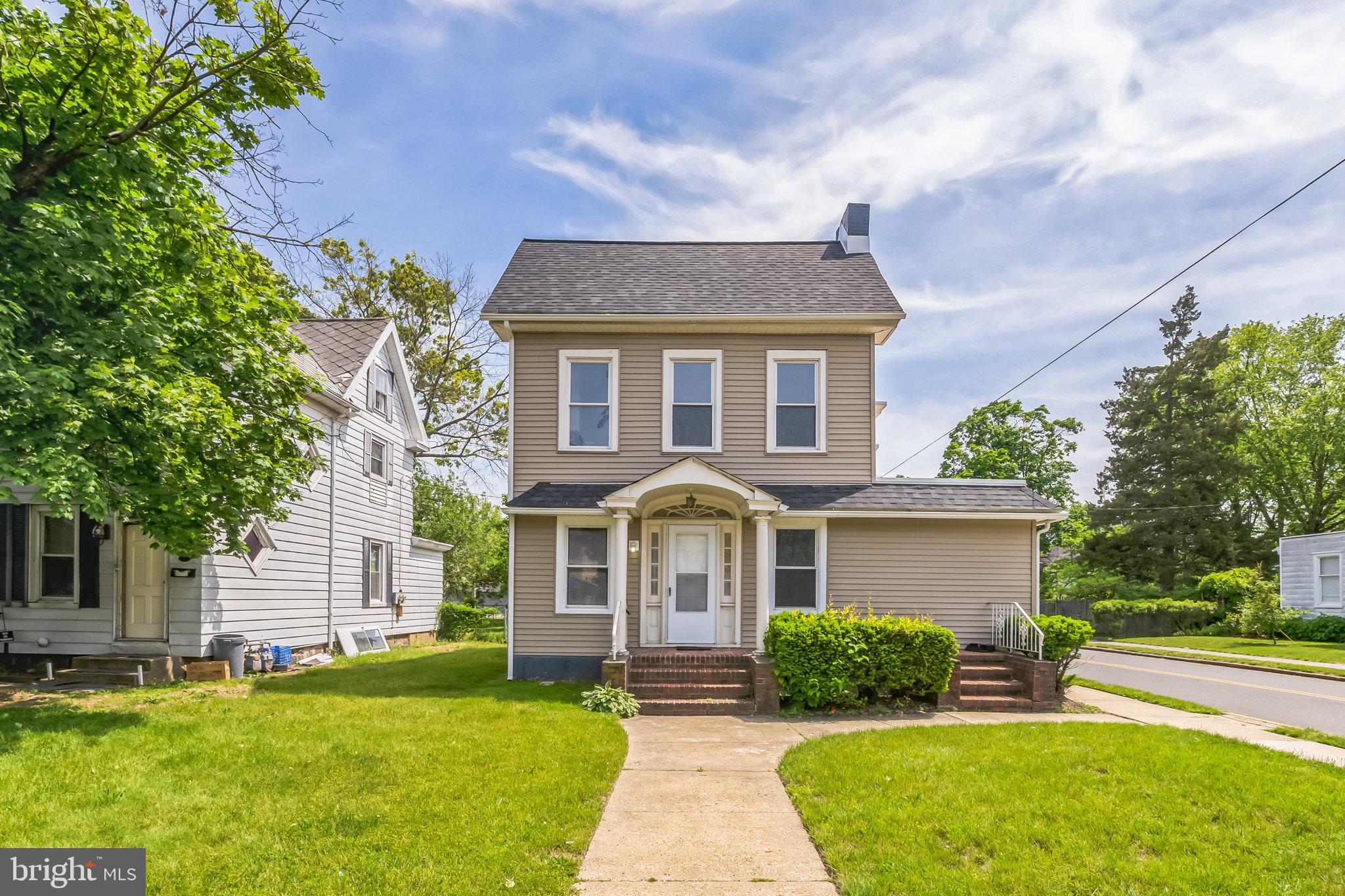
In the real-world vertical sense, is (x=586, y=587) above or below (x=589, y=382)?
below

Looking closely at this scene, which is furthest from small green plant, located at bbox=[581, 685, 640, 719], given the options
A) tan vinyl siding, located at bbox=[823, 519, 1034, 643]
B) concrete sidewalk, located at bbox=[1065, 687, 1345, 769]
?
concrete sidewalk, located at bbox=[1065, 687, 1345, 769]

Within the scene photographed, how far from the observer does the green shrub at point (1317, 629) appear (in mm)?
23859

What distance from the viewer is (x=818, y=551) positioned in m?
12.5

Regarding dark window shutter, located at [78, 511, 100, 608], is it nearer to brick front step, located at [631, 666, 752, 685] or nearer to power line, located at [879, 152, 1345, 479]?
brick front step, located at [631, 666, 752, 685]

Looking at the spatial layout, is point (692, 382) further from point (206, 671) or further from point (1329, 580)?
point (1329, 580)

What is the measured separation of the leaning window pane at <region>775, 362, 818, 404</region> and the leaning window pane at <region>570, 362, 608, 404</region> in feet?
9.86

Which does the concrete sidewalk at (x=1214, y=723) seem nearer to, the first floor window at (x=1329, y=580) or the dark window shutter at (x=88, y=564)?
the dark window shutter at (x=88, y=564)

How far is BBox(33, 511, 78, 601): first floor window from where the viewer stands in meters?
11.6

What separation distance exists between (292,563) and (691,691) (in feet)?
26.9

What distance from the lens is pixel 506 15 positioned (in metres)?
10.1

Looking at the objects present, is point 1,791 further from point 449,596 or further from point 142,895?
point 449,596

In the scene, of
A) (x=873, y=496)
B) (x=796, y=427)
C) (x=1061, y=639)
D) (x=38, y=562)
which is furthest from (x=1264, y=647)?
(x=38, y=562)

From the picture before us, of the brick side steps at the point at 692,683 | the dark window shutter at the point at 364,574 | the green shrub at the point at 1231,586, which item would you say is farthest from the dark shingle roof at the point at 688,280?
the green shrub at the point at 1231,586

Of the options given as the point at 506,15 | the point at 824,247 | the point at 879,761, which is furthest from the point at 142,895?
the point at 824,247
